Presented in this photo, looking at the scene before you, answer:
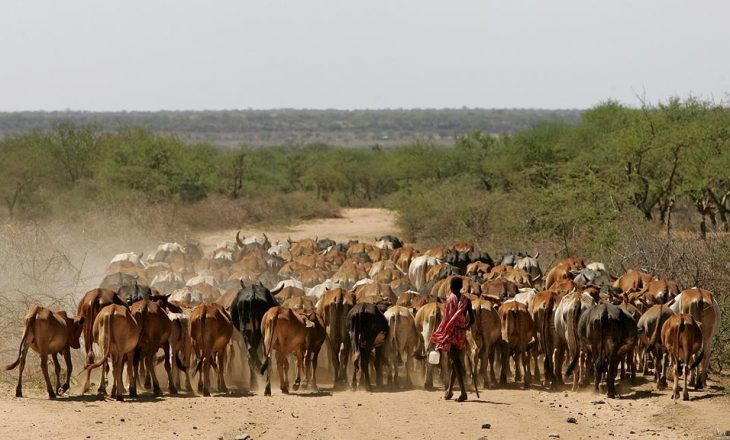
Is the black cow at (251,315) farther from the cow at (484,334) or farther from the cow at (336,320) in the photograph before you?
the cow at (484,334)

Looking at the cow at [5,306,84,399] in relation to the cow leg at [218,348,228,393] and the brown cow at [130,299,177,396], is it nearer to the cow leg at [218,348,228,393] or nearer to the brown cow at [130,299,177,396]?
the brown cow at [130,299,177,396]

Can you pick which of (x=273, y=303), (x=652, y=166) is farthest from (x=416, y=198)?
(x=273, y=303)

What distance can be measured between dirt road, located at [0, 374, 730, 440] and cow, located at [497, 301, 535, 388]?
3.44ft

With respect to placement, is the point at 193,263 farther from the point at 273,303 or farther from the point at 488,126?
the point at 488,126

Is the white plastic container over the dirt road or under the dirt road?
over

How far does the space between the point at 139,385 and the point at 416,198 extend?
1024 inches

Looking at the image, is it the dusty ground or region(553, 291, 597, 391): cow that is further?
region(553, 291, 597, 391): cow

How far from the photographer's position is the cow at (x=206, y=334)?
13.8 metres

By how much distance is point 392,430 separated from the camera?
11.9m

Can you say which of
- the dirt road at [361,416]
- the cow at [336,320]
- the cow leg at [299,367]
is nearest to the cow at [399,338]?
the cow at [336,320]

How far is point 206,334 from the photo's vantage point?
13852 mm

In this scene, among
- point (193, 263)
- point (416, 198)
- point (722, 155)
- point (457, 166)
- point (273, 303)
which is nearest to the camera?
point (273, 303)

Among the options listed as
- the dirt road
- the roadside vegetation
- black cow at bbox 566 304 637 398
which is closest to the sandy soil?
the roadside vegetation

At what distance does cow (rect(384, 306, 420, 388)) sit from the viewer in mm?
15008
